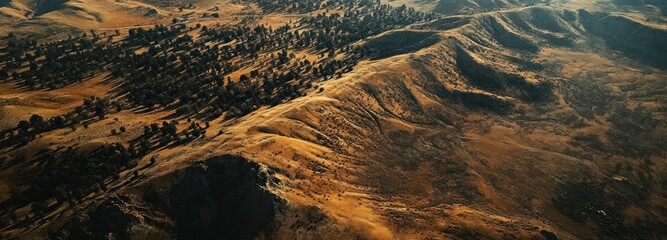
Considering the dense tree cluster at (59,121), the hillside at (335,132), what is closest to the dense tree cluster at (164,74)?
the dense tree cluster at (59,121)

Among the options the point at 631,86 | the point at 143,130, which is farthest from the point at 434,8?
the point at 143,130

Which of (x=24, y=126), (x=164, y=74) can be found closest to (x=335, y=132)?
Answer: (x=164, y=74)

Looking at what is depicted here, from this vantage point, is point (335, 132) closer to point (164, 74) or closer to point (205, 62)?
point (205, 62)

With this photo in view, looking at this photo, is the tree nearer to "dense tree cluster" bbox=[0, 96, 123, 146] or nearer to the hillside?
"dense tree cluster" bbox=[0, 96, 123, 146]

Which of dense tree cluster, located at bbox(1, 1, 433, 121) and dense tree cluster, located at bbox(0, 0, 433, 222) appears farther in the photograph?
dense tree cluster, located at bbox(1, 1, 433, 121)

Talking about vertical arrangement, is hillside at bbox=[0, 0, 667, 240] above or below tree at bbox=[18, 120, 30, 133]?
below

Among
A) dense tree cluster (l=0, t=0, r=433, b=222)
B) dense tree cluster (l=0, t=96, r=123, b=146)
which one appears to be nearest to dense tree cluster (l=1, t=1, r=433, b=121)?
dense tree cluster (l=0, t=0, r=433, b=222)

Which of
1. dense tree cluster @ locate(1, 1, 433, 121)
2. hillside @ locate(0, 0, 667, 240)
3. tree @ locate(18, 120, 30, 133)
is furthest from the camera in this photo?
dense tree cluster @ locate(1, 1, 433, 121)

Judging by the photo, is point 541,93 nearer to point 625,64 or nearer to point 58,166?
point 625,64

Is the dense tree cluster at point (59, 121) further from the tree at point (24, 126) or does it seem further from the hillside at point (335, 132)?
the hillside at point (335, 132)
